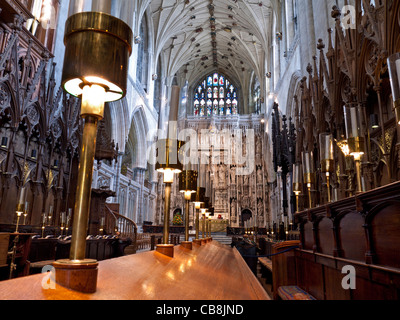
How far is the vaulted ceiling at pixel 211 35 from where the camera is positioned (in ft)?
68.8

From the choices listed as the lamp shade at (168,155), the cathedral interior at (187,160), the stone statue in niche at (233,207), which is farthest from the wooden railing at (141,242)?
the stone statue in niche at (233,207)

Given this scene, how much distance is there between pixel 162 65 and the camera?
25.6m

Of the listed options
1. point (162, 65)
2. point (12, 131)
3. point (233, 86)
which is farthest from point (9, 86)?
point (233, 86)

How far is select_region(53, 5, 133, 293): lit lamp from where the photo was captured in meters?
0.98

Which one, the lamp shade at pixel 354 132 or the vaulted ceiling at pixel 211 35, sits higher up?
the vaulted ceiling at pixel 211 35

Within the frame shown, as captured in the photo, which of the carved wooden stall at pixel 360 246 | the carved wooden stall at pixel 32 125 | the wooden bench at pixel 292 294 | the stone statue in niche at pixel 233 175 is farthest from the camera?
Answer: the stone statue in niche at pixel 233 175

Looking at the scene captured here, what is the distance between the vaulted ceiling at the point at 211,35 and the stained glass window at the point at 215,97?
0.90 meters

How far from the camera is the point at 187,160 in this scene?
6699 mm

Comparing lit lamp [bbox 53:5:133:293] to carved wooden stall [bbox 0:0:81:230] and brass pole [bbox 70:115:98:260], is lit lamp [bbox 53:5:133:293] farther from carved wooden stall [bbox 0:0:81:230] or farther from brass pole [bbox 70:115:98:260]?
carved wooden stall [bbox 0:0:81:230]

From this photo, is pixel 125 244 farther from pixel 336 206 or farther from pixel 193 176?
pixel 336 206

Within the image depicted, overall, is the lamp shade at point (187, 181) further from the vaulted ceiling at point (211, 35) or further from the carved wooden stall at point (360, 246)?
the vaulted ceiling at point (211, 35)

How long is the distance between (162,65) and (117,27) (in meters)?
26.0

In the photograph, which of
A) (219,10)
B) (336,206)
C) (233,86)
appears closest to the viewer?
(336,206)
